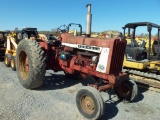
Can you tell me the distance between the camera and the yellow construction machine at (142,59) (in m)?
8.39

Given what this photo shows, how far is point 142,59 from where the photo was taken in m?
9.38

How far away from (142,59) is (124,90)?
3.47 metres

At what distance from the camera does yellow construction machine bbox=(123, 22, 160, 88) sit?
8387 mm

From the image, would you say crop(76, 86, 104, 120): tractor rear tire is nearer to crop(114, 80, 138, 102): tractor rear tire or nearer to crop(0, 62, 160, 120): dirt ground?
crop(0, 62, 160, 120): dirt ground

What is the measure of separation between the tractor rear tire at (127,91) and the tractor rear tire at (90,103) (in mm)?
1442

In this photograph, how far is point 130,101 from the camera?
6191 mm

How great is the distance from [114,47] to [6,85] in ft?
13.5

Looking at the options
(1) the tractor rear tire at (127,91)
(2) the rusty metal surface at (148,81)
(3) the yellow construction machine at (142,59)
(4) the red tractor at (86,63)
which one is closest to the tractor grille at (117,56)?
(4) the red tractor at (86,63)

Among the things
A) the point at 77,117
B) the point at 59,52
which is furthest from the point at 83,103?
the point at 59,52

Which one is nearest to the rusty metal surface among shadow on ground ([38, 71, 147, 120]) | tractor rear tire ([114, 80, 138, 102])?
shadow on ground ([38, 71, 147, 120])

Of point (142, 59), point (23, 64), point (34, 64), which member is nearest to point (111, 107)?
point (34, 64)

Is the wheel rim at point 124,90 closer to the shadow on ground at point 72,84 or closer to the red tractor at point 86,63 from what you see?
the red tractor at point 86,63

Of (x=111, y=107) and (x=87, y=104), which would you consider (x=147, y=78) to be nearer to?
(x=111, y=107)

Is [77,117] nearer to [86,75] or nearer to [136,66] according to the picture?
[86,75]
